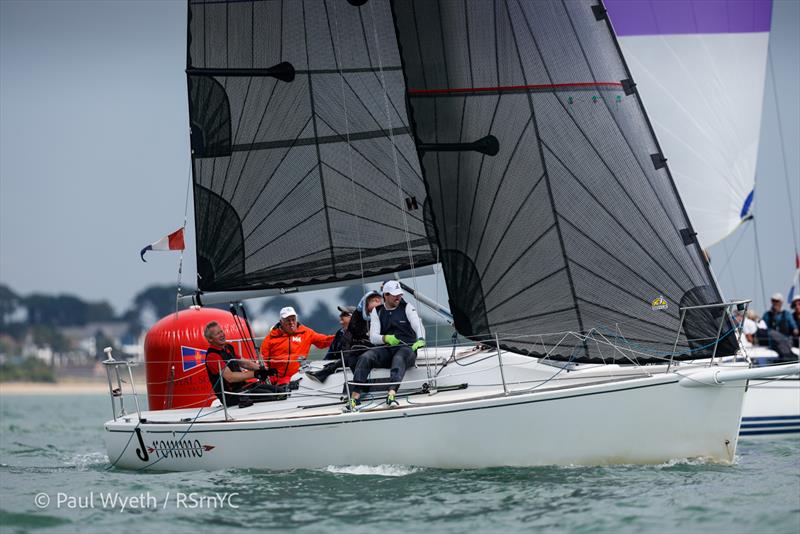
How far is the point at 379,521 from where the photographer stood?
24.4 ft

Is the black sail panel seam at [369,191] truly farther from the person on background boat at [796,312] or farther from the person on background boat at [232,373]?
the person on background boat at [796,312]

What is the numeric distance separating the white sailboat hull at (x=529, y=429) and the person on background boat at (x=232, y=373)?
1000 mm

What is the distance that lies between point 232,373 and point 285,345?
2.47 feet

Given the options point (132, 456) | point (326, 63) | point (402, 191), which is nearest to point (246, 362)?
point (132, 456)

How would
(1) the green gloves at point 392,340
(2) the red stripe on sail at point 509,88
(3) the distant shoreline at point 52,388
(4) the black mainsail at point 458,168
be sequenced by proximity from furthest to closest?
(3) the distant shoreline at point 52,388 → (1) the green gloves at point 392,340 → (2) the red stripe on sail at point 509,88 → (4) the black mainsail at point 458,168

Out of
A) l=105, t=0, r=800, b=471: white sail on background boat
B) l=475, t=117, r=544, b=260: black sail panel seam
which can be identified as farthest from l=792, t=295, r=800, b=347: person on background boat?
l=475, t=117, r=544, b=260: black sail panel seam

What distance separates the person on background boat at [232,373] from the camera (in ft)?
34.9

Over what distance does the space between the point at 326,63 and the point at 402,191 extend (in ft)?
5.00

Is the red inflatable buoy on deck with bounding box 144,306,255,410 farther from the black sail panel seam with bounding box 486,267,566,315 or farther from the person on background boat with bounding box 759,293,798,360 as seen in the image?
the person on background boat with bounding box 759,293,798,360

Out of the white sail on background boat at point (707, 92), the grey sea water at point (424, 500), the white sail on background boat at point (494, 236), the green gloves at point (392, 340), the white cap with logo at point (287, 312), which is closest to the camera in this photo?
the grey sea water at point (424, 500)

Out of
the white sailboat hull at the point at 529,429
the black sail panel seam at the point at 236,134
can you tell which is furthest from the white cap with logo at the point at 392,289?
the black sail panel seam at the point at 236,134

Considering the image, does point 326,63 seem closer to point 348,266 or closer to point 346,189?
point 346,189

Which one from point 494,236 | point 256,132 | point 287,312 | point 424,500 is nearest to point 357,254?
point 287,312

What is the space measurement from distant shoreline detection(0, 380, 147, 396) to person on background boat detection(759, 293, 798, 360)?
59627 mm
